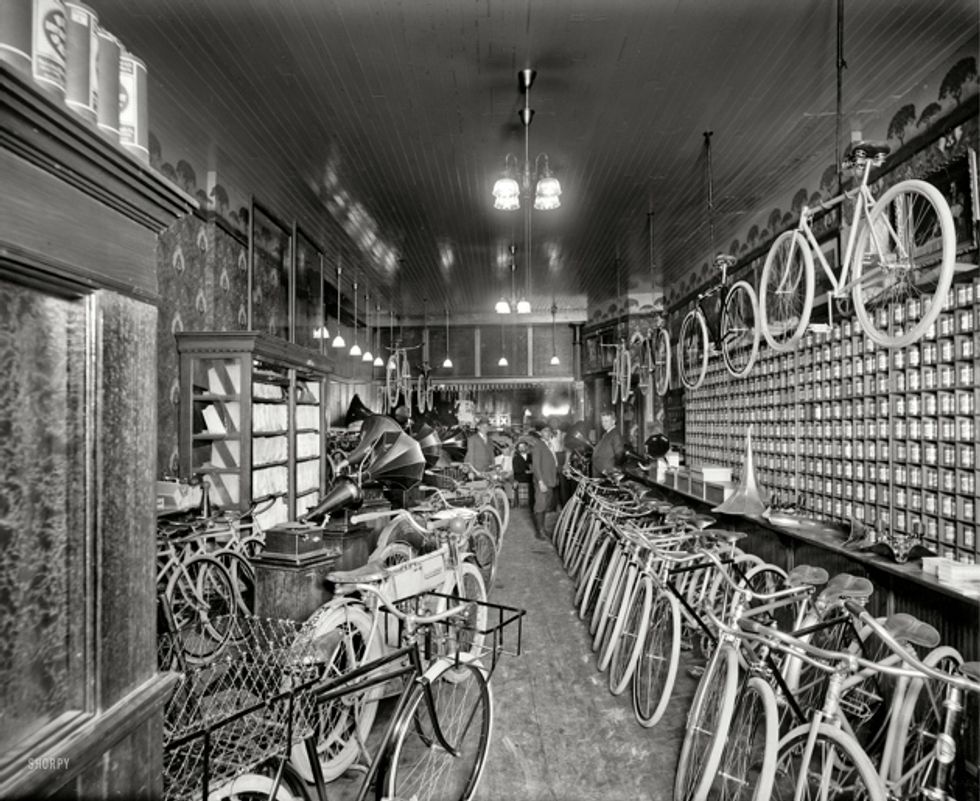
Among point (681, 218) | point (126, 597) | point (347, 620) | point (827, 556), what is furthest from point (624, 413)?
point (126, 597)

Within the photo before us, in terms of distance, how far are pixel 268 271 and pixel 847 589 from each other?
708 centimetres

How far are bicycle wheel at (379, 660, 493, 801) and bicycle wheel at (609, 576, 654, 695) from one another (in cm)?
97

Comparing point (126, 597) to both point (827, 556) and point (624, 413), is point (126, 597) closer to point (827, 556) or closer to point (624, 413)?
point (827, 556)

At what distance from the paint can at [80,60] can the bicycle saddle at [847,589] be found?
2.89 m

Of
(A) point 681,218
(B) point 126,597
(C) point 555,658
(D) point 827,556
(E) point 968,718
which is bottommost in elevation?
(C) point 555,658

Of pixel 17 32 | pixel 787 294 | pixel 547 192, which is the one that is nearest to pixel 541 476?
pixel 787 294

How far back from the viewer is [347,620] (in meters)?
2.73

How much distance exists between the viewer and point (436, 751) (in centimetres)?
312

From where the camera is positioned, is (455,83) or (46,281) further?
(455,83)

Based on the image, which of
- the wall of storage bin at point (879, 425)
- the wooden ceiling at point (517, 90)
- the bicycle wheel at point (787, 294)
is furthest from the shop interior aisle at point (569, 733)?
the wooden ceiling at point (517, 90)

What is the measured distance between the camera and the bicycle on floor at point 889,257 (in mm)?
2850

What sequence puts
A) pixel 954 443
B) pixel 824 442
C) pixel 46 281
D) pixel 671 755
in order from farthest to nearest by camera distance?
pixel 824 442, pixel 954 443, pixel 671 755, pixel 46 281

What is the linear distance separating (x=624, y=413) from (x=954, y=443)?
26.3 feet

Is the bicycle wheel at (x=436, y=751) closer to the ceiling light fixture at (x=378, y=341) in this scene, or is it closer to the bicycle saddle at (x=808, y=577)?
the bicycle saddle at (x=808, y=577)
